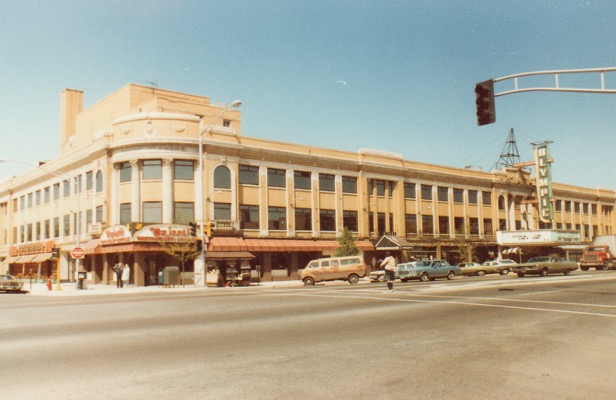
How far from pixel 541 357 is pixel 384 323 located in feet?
14.9

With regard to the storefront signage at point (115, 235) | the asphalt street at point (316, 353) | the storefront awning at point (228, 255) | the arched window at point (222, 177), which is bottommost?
the asphalt street at point (316, 353)

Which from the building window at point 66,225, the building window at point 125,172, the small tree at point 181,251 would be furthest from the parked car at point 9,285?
the building window at point 66,225

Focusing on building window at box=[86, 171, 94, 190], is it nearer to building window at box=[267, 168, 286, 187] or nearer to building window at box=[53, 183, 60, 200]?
building window at box=[53, 183, 60, 200]

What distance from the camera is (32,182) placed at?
196ft

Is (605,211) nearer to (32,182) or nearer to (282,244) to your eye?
(282,244)

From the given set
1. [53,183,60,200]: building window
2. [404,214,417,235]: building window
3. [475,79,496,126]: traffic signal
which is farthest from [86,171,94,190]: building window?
[475,79,496,126]: traffic signal

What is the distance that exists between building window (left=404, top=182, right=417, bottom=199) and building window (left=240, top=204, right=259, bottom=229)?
19.1 m

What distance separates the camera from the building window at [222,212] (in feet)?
146

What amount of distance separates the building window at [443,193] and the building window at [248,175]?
24.4 meters

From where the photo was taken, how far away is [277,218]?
1909 inches

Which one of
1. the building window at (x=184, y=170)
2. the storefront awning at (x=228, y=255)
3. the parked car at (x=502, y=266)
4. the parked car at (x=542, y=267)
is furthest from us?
the parked car at (x=502, y=266)

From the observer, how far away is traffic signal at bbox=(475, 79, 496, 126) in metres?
16.1

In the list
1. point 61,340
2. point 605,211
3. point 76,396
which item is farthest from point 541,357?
point 605,211

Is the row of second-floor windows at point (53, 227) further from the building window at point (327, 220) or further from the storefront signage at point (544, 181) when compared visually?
the storefront signage at point (544, 181)
